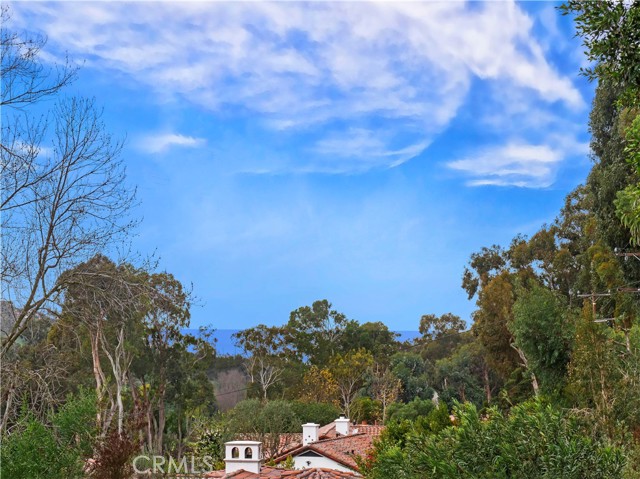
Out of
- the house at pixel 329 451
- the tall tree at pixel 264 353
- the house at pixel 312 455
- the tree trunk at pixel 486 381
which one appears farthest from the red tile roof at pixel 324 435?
the tree trunk at pixel 486 381

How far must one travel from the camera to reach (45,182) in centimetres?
961

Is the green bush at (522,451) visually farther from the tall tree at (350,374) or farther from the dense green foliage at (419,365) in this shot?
the tall tree at (350,374)

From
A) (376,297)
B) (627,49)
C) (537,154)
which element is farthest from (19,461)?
(537,154)

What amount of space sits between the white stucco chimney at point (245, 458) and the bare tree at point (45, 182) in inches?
417

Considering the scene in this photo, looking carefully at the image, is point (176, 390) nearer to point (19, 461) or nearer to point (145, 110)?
point (145, 110)

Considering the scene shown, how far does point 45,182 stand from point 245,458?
473 inches

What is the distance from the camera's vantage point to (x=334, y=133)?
29547 mm

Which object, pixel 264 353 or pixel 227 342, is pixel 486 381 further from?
pixel 227 342

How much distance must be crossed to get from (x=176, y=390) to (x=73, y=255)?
23.0 metres

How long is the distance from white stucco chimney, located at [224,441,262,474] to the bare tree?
1059 centimetres

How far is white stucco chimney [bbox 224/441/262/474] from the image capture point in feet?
63.4

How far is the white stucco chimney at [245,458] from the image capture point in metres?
19.3
